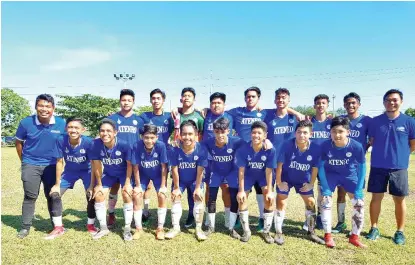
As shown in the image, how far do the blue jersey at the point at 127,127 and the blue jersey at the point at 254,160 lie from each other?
2.25 m

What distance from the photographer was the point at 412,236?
587cm

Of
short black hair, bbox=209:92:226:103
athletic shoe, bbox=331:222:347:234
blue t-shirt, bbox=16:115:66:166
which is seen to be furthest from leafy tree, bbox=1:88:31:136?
athletic shoe, bbox=331:222:347:234

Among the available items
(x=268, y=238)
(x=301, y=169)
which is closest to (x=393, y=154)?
(x=301, y=169)

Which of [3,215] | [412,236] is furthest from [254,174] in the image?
[3,215]

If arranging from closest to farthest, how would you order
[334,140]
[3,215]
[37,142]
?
[334,140]
[37,142]
[3,215]

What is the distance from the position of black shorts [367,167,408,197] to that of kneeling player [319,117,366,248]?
0.27 meters

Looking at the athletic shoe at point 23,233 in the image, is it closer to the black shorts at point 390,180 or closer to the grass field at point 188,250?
the grass field at point 188,250

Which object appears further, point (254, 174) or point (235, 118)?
point (235, 118)

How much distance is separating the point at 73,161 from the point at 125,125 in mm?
1226

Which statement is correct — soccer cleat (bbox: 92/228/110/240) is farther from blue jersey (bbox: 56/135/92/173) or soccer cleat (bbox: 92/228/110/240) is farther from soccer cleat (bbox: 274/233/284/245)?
soccer cleat (bbox: 274/233/284/245)

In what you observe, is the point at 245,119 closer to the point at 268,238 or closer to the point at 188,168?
the point at 188,168

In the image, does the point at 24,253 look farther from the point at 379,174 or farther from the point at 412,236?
the point at 412,236

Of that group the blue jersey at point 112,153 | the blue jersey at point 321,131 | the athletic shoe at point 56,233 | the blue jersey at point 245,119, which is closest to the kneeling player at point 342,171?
the blue jersey at point 321,131

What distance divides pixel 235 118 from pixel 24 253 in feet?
15.1
